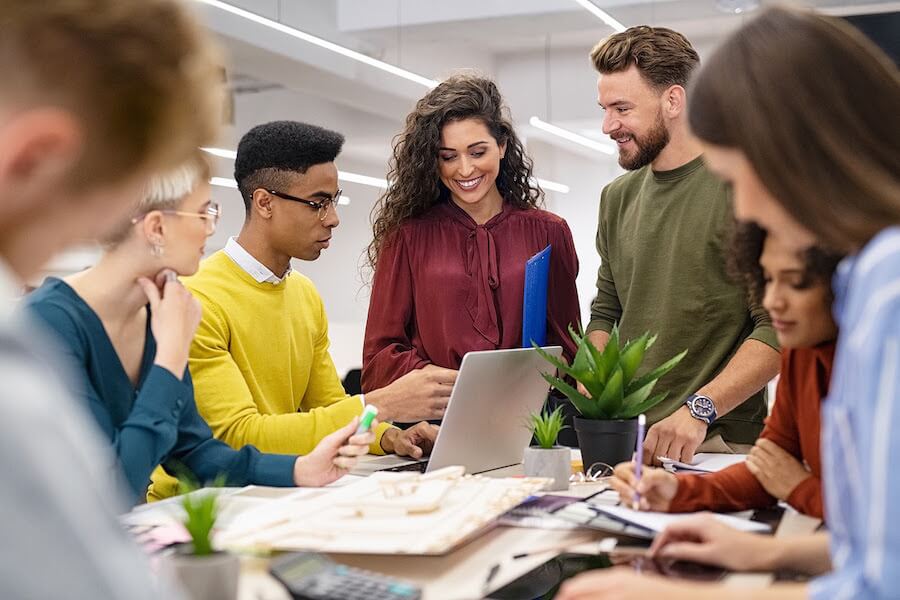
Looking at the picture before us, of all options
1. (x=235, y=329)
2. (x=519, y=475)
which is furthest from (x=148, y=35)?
(x=235, y=329)

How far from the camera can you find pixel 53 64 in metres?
0.60

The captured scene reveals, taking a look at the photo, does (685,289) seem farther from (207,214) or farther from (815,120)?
(815,120)

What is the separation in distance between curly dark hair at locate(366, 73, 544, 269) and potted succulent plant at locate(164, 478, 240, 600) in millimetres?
1662

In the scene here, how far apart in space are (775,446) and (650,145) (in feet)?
4.11

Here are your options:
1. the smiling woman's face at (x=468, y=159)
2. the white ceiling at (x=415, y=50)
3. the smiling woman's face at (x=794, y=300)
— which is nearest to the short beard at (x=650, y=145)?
the smiling woman's face at (x=468, y=159)

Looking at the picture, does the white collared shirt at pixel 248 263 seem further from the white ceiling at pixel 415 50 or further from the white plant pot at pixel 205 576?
the white ceiling at pixel 415 50

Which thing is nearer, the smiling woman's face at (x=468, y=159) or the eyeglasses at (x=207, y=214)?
the eyeglasses at (x=207, y=214)

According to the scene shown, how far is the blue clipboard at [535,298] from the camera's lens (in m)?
2.28

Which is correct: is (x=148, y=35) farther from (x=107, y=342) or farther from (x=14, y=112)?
(x=107, y=342)

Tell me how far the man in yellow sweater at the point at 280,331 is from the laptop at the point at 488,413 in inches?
5.2

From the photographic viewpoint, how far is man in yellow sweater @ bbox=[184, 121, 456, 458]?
2.19 metres

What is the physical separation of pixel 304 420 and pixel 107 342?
0.54 m

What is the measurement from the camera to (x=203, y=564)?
111cm

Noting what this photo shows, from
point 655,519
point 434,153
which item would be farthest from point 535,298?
point 655,519
